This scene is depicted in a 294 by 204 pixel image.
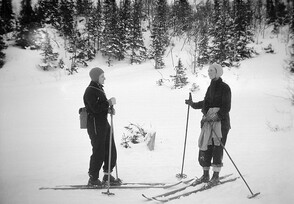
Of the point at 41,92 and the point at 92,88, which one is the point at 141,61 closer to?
the point at 41,92

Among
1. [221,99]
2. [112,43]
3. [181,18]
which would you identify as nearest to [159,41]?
[112,43]

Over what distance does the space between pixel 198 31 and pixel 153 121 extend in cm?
3410

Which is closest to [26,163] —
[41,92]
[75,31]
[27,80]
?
[41,92]

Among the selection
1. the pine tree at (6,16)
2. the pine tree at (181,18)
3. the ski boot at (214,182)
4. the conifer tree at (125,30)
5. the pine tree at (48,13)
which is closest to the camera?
the ski boot at (214,182)

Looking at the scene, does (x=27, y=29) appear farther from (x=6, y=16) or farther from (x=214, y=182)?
(x=214, y=182)

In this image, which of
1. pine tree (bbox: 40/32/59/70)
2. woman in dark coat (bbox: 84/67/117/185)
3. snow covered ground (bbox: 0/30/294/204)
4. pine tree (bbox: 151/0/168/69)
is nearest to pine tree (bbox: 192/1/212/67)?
pine tree (bbox: 151/0/168/69)

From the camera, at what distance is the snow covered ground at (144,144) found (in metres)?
4.09

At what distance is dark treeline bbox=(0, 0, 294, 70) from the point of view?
31.2 m

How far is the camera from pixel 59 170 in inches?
229

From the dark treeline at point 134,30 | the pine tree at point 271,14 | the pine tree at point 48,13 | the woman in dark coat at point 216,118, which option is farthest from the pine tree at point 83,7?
the woman in dark coat at point 216,118

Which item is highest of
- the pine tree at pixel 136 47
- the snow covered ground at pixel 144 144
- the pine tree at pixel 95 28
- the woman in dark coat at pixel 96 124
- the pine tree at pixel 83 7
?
the pine tree at pixel 83 7

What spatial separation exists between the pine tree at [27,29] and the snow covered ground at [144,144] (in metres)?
19.0

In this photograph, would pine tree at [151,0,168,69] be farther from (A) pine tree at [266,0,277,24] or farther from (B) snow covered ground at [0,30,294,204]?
(A) pine tree at [266,0,277,24]

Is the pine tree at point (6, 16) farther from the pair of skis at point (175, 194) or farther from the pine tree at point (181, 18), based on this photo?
the pair of skis at point (175, 194)
